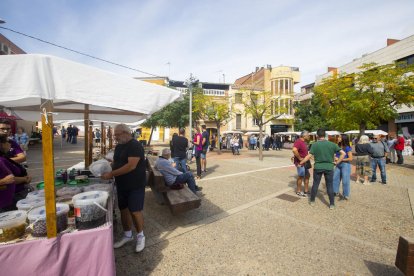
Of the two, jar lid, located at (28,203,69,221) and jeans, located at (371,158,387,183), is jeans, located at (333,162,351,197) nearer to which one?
jeans, located at (371,158,387,183)

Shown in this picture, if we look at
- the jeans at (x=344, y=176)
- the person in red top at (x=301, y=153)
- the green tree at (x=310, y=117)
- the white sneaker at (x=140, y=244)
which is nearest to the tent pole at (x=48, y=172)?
the white sneaker at (x=140, y=244)

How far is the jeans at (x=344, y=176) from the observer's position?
556cm

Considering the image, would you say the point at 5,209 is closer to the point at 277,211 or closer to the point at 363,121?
the point at 277,211

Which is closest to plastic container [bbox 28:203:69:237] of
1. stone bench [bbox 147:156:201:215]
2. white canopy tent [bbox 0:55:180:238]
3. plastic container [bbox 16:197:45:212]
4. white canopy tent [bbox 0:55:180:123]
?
white canopy tent [bbox 0:55:180:238]

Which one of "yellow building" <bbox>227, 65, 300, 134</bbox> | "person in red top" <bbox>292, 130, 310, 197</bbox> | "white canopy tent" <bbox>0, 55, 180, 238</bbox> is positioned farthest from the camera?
"yellow building" <bbox>227, 65, 300, 134</bbox>

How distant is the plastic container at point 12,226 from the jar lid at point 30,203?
0.31 metres

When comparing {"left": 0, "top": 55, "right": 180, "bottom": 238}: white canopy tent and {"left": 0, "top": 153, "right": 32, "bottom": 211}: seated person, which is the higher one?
{"left": 0, "top": 55, "right": 180, "bottom": 238}: white canopy tent

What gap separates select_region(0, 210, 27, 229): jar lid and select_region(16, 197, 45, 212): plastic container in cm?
29

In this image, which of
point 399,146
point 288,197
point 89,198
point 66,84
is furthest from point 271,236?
point 399,146

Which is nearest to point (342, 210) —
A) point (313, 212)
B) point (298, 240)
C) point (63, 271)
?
point (313, 212)

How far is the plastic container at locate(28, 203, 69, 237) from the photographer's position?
1.94 metres

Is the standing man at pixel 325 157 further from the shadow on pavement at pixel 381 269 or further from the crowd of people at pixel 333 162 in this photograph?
the shadow on pavement at pixel 381 269

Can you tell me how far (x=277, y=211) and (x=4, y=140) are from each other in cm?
494

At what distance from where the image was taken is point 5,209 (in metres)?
2.68
